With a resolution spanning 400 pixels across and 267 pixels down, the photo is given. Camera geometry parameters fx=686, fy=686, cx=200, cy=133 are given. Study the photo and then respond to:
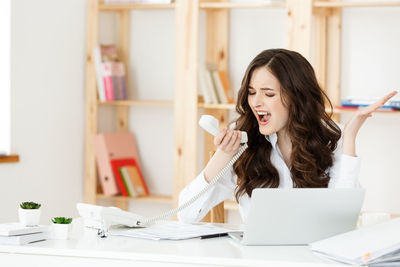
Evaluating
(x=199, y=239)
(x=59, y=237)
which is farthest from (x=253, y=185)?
(x=59, y=237)

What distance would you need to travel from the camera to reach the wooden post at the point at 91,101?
4.23 m

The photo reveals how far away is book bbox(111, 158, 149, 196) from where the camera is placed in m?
4.27

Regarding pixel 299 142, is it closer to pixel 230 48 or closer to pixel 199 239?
pixel 199 239

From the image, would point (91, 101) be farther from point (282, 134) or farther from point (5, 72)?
point (282, 134)

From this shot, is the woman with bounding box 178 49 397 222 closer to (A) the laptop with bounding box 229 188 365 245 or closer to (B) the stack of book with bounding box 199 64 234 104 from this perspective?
(A) the laptop with bounding box 229 188 365 245

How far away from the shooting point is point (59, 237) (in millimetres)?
1938

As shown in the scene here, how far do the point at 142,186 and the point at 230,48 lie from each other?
1034 mm

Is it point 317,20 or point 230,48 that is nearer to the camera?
point 317,20

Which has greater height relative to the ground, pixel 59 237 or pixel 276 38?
pixel 276 38

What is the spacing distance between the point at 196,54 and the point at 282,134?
4.99ft

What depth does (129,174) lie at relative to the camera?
4.32 meters

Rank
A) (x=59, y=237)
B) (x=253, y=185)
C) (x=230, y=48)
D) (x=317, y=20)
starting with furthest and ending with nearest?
1. (x=230, y=48)
2. (x=317, y=20)
3. (x=253, y=185)
4. (x=59, y=237)

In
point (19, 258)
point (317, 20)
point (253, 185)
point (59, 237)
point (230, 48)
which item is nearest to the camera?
point (19, 258)

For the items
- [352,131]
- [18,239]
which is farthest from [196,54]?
[18,239]
